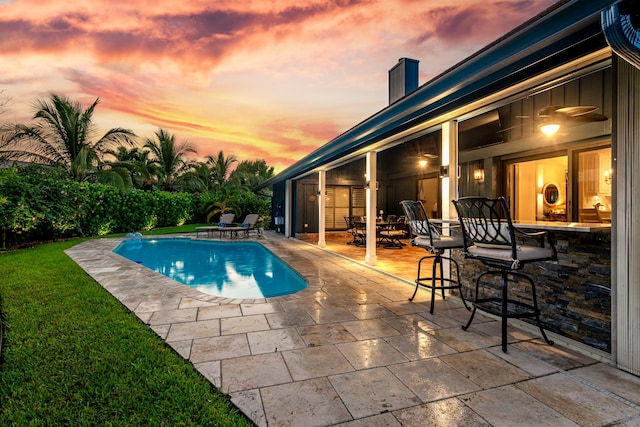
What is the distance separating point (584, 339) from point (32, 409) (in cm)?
397

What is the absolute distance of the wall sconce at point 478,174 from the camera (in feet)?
25.7

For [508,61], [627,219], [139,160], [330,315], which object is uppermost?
[139,160]

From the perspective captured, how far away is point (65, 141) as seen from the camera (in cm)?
1227

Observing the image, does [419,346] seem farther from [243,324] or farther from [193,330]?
[193,330]

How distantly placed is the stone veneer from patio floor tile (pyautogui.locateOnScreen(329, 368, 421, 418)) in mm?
1752

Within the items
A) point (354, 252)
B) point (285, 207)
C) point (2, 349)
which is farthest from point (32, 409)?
point (285, 207)

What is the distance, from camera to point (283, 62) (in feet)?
31.9

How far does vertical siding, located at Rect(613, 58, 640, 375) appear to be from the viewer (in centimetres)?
218

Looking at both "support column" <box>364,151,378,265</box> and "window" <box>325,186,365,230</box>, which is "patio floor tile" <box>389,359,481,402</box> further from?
→ "window" <box>325,186,365,230</box>

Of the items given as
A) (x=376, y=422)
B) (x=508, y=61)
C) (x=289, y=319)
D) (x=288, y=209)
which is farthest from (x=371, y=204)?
(x=288, y=209)

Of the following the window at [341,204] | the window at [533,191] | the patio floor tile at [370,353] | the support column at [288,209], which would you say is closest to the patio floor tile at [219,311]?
the patio floor tile at [370,353]

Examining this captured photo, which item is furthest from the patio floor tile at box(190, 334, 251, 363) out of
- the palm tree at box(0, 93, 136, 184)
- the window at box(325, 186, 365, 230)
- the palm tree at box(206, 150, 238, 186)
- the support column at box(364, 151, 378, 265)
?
the palm tree at box(206, 150, 238, 186)

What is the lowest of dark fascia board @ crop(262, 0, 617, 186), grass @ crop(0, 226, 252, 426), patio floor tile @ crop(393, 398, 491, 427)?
patio floor tile @ crop(393, 398, 491, 427)

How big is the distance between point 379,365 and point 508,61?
2.82 metres
